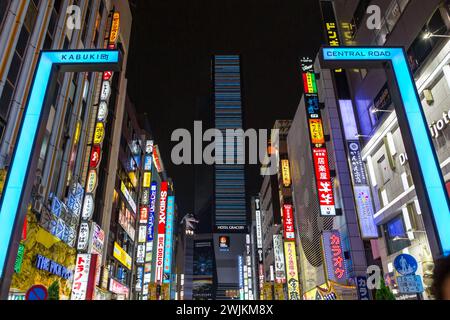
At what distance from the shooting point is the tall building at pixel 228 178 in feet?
531

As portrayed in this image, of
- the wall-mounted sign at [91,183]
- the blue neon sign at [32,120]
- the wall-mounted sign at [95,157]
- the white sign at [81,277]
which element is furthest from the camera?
the wall-mounted sign at [95,157]

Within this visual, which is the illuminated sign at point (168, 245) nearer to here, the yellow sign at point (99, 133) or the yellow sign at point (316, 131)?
the yellow sign at point (99, 133)

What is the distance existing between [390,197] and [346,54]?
55.8 ft

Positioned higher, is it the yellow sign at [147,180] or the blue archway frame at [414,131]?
the yellow sign at [147,180]

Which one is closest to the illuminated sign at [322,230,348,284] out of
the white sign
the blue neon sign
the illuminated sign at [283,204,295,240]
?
the illuminated sign at [283,204,295,240]

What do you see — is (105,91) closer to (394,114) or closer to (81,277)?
(81,277)

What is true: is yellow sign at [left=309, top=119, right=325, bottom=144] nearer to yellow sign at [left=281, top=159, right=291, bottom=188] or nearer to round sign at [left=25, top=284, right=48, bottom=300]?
yellow sign at [left=281, top=159, right=291, bottom=188]

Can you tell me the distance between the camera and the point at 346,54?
9.36 metres

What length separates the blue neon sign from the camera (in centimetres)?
654

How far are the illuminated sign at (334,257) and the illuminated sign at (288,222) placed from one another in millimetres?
13654

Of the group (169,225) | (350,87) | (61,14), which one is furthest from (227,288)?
(61,14)

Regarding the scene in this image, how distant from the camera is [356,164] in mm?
26531

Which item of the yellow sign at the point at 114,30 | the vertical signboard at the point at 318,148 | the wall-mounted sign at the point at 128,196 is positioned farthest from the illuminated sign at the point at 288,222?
the yellow sign at the point at 114,30

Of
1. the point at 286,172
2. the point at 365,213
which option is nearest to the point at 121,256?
the point at 286,172
